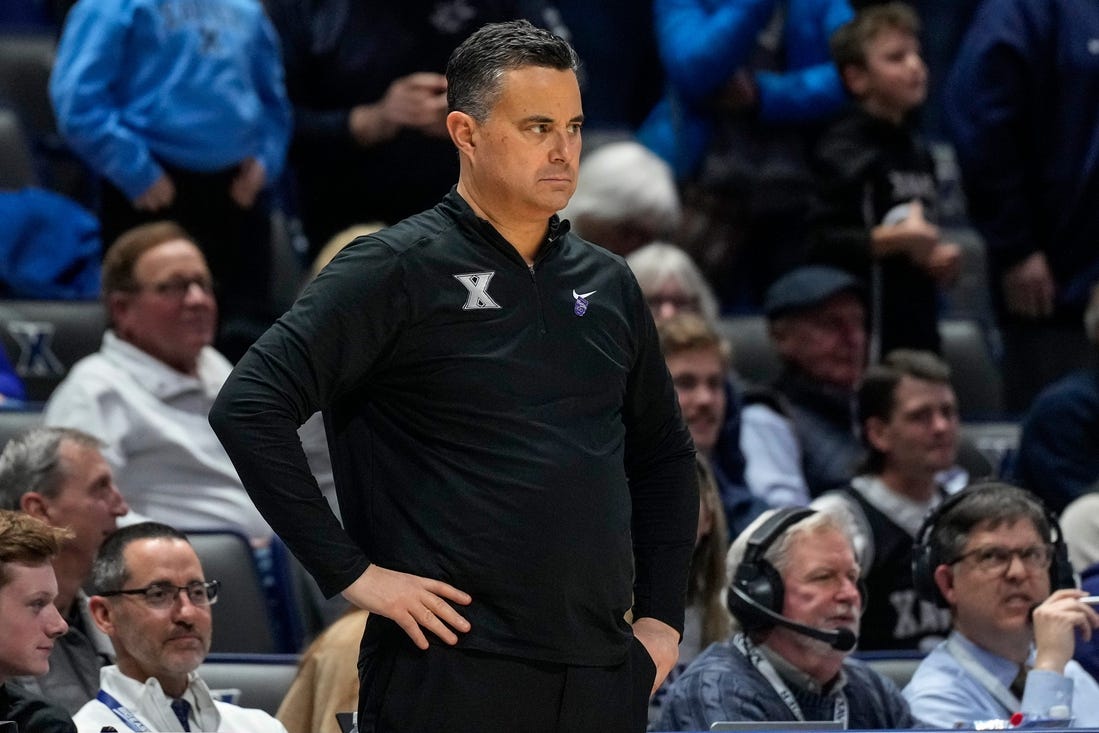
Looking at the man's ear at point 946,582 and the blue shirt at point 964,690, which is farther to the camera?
the man's ear at point 946,582

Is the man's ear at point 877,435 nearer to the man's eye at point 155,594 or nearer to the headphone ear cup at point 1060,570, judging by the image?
the headphone ear cup at point 1060,570

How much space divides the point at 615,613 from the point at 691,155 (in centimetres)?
397

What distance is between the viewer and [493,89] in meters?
2.34

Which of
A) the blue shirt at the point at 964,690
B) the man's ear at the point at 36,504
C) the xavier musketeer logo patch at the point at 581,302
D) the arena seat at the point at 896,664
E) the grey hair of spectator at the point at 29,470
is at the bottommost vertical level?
the arena seat at the point at 896,664

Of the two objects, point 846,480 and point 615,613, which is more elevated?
point 615,613

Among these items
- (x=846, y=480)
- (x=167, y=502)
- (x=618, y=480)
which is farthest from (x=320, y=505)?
(x=846, y=480)

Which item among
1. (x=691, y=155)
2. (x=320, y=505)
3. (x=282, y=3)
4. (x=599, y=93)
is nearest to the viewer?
(x=320, y=505)

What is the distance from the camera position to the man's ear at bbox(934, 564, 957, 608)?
12.5 ft

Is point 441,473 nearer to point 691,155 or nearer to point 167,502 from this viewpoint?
point 167,502

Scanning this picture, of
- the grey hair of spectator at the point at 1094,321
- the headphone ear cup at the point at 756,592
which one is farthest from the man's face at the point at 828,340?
the headphone ear cup at the point at 756,592

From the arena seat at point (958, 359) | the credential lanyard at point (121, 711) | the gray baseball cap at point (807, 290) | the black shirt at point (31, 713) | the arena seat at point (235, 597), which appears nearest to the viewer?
the black shirt at point (31, 713)

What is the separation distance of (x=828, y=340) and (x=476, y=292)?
323cm

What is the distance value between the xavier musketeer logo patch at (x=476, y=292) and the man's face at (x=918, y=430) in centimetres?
274

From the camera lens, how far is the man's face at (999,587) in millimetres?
3729
